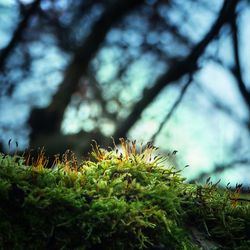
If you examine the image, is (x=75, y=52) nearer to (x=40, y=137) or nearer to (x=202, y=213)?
(x=40, y=137)

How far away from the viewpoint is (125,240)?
141 centimetres

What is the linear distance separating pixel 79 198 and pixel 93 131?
272cm

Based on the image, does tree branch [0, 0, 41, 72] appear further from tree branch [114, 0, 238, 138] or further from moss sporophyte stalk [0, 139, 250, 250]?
moss sporophyte stalk [0, 139, 250, 250]

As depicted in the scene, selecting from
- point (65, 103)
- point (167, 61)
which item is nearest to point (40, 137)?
point (65, 103)

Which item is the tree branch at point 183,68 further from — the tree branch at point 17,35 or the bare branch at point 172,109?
the tree branch at point 17,35

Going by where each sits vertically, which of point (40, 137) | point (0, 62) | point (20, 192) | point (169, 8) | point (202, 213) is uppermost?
point (169, 8)

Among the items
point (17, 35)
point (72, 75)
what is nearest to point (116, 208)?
point (72, 75)

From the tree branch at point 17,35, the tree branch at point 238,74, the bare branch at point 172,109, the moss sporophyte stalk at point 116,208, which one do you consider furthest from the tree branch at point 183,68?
the moss sporophyte stalk at point 116,208

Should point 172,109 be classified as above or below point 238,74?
below

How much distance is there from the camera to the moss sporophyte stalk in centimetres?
136

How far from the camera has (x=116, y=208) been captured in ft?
4.69

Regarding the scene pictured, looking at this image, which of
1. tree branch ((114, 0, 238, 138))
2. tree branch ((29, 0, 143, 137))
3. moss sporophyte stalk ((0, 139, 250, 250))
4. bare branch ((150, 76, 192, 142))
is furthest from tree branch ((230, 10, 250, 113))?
moss sporophyte stalk ((0, 139, 250, 250))

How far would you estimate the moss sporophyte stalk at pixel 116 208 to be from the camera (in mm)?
1364

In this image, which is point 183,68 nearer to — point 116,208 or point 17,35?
point 17,35
